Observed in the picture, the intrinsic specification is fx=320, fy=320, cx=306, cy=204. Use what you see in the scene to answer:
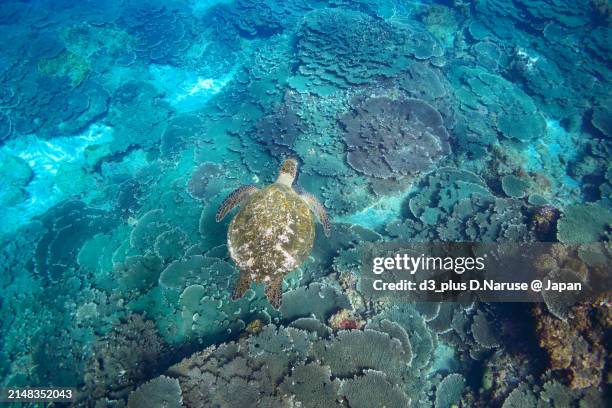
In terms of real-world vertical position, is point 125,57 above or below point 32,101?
above

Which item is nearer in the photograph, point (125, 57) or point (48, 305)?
point (48, 305)

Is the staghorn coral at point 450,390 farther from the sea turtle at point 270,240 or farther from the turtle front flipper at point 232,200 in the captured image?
the turtle front flipper at point 232,200

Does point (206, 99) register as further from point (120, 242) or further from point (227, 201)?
point (227, 201)

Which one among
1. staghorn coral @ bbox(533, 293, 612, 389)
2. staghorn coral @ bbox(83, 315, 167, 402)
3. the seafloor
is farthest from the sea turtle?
staghorn coral @ bbox(533, 293, 612, 389)

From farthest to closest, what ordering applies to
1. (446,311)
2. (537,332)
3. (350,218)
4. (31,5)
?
(31,5)
(350,218)
(446,311)
(537,332)

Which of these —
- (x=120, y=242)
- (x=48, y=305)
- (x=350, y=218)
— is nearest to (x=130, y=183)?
(x=120, y=242)

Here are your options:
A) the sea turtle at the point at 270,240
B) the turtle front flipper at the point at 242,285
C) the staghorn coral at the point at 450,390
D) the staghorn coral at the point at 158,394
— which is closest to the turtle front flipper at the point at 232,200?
the sea turtle at the point at 270,240

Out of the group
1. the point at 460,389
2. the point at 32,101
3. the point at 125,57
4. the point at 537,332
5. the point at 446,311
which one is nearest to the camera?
the point at 537,332
